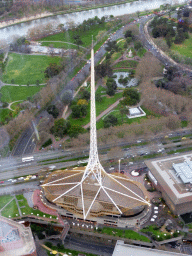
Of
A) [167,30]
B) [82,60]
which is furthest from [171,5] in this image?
[82,60]

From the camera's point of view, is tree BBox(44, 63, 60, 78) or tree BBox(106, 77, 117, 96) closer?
tree BBox(106, 77, 117, 96)

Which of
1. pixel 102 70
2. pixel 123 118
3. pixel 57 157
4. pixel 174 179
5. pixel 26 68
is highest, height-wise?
pixel 26 68

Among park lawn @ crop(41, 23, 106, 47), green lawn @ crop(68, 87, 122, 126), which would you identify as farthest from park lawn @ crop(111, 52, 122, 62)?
green lawn @ crop(68, 87, 122, 126)

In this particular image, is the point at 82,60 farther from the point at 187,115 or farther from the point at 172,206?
the point at 172,206

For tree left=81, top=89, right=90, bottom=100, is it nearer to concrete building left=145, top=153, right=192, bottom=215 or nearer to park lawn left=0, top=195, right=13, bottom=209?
concrete building left=145, top=153, right=192, bottom=215

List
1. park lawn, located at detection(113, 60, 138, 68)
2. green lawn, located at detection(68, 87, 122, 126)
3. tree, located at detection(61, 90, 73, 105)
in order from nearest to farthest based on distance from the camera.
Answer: green lawn, located at detection(68, 87, 122, 126)
tree, located at detection(61, 90, 73, 105)
park lawn, located at detection(113, 60, 138, 68)

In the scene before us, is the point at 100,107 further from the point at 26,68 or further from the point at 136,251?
the point at 136,251

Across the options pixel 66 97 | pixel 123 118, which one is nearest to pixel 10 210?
pixel 66 97
